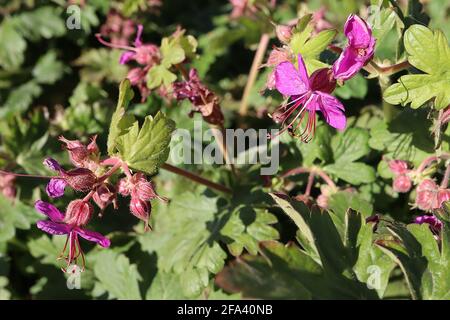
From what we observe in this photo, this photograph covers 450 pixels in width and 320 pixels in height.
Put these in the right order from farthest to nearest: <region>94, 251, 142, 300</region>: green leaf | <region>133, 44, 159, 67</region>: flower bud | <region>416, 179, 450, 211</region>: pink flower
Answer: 1. <region>94, 251, 142, 300</region>: green leaf
2. <region>133, 44, 159, 67</region>: flower bud
3. <region>416, 179, 450, 211</region>: pink flower

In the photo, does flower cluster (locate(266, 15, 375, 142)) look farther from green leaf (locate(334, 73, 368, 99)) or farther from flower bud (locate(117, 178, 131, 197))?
green leaf (locate(334, 73, 368, 99))

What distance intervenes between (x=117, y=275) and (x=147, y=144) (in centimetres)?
75

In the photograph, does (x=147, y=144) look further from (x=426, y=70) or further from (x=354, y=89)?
Result: (x=354, y=89)

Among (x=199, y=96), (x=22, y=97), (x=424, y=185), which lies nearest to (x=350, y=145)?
(x=424, y=185)

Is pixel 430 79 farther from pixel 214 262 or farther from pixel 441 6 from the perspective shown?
pixel 441 6

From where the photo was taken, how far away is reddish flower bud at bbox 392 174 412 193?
1.50 meters

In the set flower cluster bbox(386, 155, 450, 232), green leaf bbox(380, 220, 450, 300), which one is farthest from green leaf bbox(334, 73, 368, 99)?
green leaf bbox(380, 220, 450, 300)

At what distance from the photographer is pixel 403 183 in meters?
1.50

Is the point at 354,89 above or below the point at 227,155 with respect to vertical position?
above

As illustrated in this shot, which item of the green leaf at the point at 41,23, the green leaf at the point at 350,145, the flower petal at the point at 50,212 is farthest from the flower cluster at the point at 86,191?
the green leaf at the point at 41,23

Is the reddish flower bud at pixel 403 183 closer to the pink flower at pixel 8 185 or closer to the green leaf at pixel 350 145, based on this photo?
the green leaf at pixel 350 145

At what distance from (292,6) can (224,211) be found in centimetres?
118

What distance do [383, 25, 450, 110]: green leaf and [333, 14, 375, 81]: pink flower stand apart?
0.44 ft

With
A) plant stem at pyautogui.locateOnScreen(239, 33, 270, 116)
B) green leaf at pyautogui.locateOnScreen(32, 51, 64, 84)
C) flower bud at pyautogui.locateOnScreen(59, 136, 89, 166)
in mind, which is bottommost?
flower bud at pyautogui.locateOnScreen(59, 136, 89, 166)
